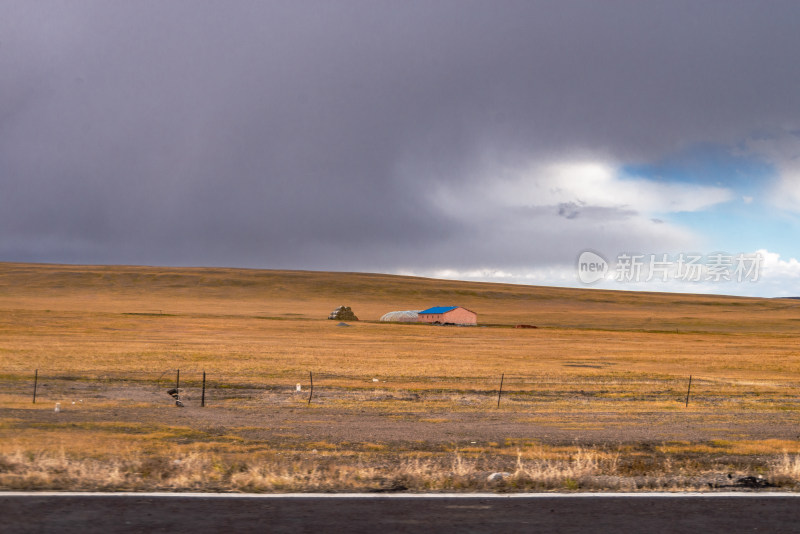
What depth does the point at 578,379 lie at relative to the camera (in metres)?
39.1

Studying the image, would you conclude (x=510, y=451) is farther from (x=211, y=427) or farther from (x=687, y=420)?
(x=687, y=420)

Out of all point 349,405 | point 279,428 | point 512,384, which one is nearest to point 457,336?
point 512,384

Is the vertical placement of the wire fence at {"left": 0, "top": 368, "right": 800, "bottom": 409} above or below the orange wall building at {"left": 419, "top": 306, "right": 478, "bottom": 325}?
below
